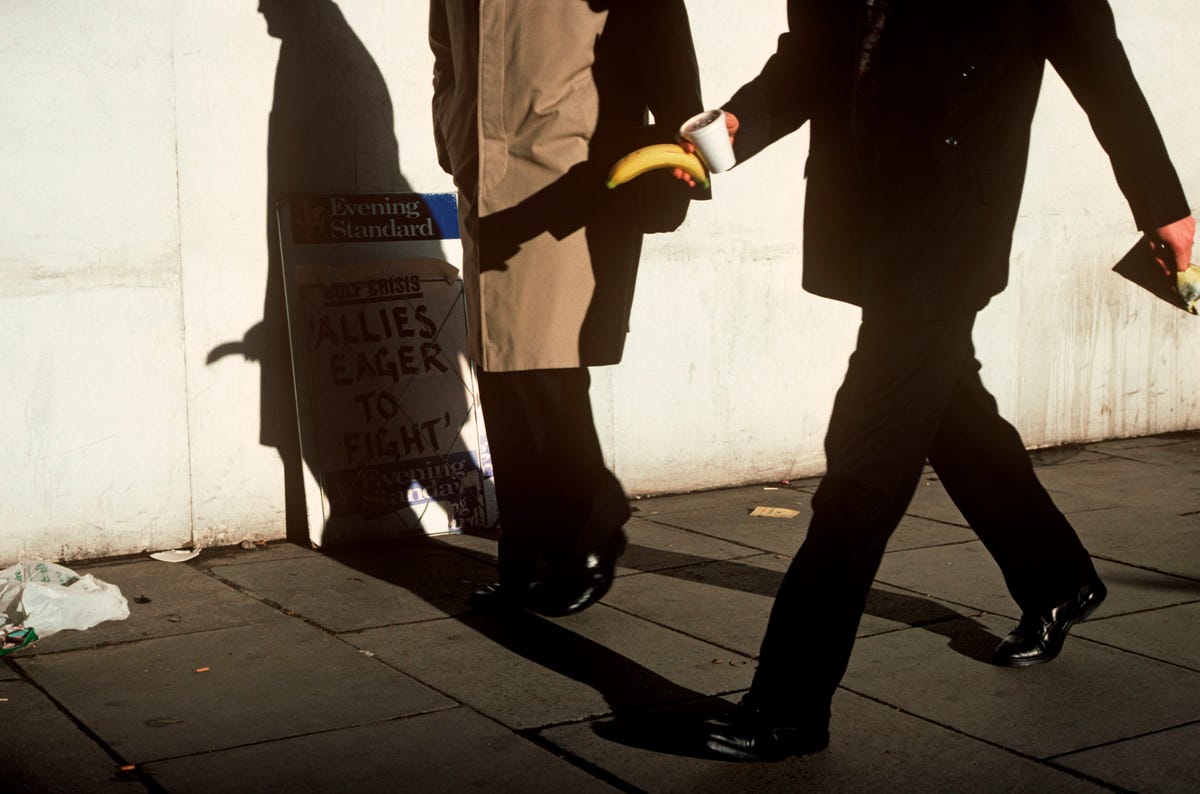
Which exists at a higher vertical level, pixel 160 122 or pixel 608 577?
pixel 160 122

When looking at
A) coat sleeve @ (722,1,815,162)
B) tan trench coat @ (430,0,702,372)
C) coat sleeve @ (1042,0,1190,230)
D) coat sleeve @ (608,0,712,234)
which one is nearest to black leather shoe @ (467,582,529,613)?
tan trench coat @ (430,0,702,372)

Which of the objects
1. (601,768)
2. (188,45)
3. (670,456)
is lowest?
(601,768)

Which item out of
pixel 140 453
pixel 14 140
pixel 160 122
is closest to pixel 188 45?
pixel 160 122

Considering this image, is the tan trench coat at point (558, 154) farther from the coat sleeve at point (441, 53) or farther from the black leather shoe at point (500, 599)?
the black leather shoe at point (500, 599)

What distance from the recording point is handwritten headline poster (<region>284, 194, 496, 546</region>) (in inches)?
205

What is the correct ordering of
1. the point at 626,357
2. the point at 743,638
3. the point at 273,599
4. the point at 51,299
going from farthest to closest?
1. the point at 626,357
2. the point at 51,299
3. the point at 273,599
4. the point at 743,638

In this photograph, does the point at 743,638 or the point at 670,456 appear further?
the point at 670,456

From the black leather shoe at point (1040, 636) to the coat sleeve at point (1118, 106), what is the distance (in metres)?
1.10

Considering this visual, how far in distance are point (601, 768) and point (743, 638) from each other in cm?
105

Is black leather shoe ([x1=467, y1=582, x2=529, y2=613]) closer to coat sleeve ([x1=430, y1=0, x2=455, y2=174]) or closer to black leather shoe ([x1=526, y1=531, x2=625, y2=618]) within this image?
black leather shoe ([x1=526, y1=531, x2=625, y2=618])

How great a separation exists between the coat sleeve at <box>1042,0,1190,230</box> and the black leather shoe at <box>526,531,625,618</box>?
182cm

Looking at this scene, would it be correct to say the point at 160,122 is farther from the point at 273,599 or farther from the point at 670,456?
the point at 670,456

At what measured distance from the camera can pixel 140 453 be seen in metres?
5.03

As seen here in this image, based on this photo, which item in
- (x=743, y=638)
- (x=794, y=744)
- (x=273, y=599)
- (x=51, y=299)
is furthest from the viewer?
(x=51, y=299)
